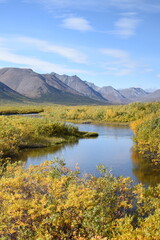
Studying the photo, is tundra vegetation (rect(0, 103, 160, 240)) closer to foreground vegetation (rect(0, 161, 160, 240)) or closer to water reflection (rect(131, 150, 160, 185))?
foreground vegetation (rect(0, 161, 160, 240))

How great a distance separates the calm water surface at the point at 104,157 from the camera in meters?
32.9

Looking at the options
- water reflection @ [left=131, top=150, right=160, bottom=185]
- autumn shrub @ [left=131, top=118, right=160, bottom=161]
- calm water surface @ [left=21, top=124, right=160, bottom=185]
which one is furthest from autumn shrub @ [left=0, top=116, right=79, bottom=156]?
autumn shrub @ [left=131, top=118, right=160, bottom=161]

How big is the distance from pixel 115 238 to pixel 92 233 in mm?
1302

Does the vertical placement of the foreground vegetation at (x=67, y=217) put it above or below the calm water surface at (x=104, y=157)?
above

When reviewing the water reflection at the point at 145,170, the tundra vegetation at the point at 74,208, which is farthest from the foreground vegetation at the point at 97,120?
the tundra vegetation at the point at 74,208

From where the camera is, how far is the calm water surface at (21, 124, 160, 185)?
108 ft

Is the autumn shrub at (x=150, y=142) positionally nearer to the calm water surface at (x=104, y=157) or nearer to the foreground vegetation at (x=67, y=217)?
the calm water surface at (x=104, y=157)

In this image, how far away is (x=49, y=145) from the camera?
168 ft

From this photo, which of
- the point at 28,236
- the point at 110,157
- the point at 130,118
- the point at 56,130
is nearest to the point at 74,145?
the point at 56,130

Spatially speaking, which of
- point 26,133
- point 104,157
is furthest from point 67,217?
point 26,133

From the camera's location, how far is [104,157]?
40938 mm

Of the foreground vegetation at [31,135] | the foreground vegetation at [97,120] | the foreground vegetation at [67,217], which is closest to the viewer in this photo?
the foreground vegetation at [67,217]

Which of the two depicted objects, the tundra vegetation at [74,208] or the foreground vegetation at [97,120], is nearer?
the tundra vegetation at [74,208]

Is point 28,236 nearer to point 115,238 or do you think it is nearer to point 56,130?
point 115,238
